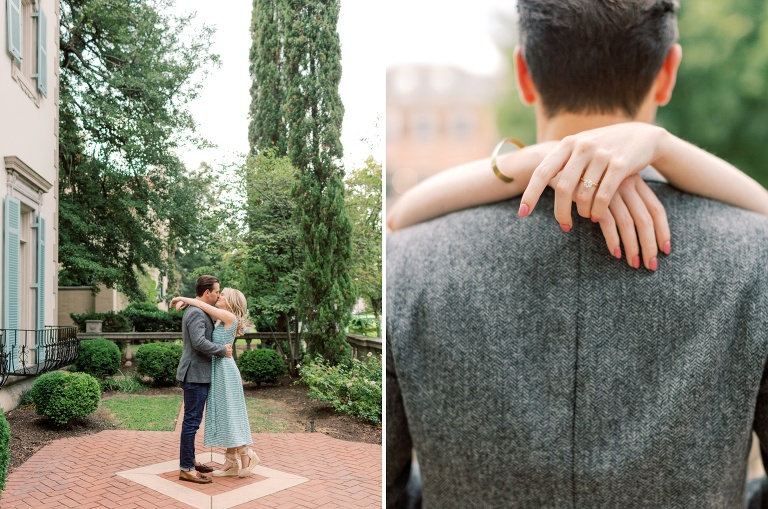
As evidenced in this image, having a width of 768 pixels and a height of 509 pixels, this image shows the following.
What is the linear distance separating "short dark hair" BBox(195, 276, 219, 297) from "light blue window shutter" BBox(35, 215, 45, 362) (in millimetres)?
563

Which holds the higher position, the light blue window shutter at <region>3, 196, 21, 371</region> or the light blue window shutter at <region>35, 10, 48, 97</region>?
the light blue window shutter at <region>35, 10, 48, 97</region>

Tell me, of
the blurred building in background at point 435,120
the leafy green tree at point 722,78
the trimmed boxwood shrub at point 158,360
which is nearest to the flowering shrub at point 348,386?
the trimmed boxwood shrub at point 158,360

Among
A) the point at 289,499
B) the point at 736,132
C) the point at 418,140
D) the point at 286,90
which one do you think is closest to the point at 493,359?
the point at 418,140

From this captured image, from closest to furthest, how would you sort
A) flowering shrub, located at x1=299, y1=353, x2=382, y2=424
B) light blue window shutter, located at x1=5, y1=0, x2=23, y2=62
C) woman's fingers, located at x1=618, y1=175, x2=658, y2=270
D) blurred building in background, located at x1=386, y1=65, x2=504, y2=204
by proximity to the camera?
woman's fingers, located at x1=618, y1=175, x2=658, y2=270 < blurred building in background, located at x1=386, y1=65, x2=504, y2=204 < light blue window shutter, located at x1=5, y1=0, x2=23, y2=62 < flowering shrub, located at x1=299, y1=353, x2=382, y2=424

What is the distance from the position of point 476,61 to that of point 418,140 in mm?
295

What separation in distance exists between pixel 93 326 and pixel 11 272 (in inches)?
14.2

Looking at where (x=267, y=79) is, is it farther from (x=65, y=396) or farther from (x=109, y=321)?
(x=65, y=396)

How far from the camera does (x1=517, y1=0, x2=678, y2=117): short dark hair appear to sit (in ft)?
2.84

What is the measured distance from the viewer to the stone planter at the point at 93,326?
8.00 feet

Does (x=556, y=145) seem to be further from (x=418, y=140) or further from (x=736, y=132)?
(x=736, y=132)

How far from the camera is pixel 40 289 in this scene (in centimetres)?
236

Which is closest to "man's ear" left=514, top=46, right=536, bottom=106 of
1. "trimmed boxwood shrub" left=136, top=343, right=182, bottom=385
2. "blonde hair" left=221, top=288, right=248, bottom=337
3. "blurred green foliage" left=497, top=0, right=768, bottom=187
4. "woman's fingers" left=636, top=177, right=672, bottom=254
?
"woman's fingers" left=636, top=177, right=672, bottom=254

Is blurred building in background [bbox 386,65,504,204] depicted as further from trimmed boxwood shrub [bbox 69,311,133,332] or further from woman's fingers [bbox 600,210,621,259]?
trimmed boxwood shrub [bbox 69,311,133,332]

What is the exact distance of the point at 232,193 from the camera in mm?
2713
